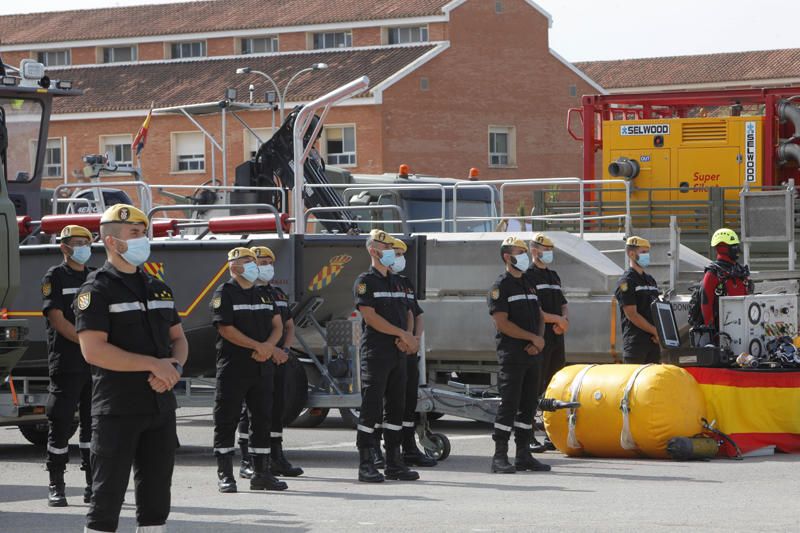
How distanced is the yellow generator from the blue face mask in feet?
27.9

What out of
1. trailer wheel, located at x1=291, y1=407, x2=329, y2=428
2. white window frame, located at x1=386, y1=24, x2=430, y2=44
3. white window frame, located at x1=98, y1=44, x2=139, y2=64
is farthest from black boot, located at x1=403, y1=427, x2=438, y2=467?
white window frame, located at x1=98, y1=44, x2=139, y2=64

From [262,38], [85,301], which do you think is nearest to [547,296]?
[85,301]

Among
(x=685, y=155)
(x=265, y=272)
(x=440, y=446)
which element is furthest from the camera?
(x=685, y=155)

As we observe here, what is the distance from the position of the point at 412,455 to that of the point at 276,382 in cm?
146

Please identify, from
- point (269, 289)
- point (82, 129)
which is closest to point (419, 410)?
point (269, 289)

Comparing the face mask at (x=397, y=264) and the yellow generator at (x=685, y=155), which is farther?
the yellow generator at (x=685, y=155)

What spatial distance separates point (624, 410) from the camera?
13.5 m

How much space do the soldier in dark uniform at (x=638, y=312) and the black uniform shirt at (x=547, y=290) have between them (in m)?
0.98

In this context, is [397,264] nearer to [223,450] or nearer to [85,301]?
[223,450]

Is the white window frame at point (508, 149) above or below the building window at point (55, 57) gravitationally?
below

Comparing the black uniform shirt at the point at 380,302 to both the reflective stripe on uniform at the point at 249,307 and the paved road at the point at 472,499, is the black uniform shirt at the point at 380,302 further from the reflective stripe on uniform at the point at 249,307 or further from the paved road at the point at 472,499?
the paved road at the point at 472,499

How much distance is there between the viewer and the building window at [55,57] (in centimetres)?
6594

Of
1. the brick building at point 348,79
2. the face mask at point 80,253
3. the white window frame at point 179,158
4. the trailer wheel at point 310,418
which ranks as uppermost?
the brick building at point 348,79

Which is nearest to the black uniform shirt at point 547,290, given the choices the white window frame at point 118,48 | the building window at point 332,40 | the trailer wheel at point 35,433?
the trailer wheel at point 35,433
